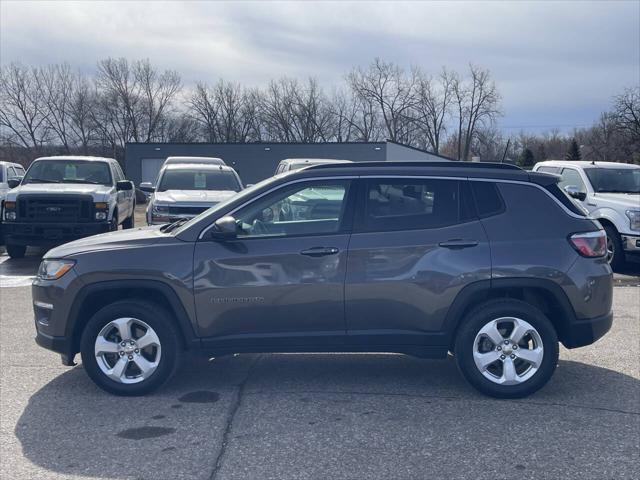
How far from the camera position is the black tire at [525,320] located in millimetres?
5332

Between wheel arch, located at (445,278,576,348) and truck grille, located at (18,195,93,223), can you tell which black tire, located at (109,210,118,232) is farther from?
wheel arch, located at (445,278,576,348)

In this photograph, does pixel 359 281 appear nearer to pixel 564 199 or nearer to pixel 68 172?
pixel 564 199

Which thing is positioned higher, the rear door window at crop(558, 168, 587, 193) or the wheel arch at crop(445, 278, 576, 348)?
the rear door window at crop(558, 168, 587, 193)

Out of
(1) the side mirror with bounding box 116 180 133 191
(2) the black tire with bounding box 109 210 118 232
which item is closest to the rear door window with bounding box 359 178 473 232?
(2) the black tire with bounding box 109 210 118 232

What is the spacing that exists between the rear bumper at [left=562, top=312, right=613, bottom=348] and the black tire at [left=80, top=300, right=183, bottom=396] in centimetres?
304

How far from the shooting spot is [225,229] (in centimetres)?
523

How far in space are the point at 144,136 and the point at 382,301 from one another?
7360 cm

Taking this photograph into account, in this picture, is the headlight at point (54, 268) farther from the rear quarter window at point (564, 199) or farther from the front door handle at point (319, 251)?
the rear quarter window at point (564, 199)

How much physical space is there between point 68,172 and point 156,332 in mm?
10368

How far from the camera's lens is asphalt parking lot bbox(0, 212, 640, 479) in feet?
13.6

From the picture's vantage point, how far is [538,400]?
17.7 ft

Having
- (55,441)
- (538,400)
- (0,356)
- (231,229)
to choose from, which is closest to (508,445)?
(538,400)

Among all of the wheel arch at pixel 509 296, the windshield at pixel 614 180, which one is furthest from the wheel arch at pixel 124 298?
the windshield at pixel 614 180

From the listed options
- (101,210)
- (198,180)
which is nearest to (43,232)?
(101,210)
